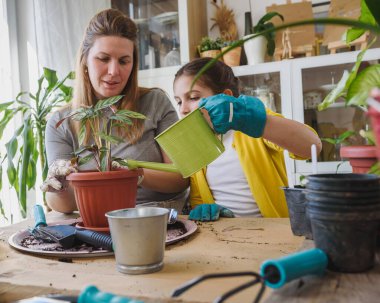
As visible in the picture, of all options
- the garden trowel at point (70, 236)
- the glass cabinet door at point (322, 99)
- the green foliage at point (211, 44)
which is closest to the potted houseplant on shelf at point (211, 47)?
the green foliage at point (211, 44)

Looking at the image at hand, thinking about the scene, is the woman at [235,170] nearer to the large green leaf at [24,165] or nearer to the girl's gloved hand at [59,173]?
the girl's gloved hand at [59,173]

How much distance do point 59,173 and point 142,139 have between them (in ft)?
1.79

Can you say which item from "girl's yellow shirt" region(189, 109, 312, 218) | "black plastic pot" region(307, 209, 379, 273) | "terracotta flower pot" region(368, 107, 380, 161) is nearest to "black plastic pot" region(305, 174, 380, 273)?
"black plastic pot" region(307, 209, 379, 273)

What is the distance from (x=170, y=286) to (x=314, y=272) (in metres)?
0.20

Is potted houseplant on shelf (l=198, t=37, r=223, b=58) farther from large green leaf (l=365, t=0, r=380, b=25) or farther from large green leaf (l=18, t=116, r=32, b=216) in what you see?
large green leaf (l=365, t=0, r=380, b=25)

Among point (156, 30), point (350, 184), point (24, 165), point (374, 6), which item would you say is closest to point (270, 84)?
point (156, 30)

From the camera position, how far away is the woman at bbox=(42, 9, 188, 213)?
1327 mm

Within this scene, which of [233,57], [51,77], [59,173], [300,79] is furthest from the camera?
[233,57]

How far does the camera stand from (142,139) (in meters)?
1.40

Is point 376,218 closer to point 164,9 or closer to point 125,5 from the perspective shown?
point 164,9

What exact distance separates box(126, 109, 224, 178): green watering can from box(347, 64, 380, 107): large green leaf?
10.6 inches

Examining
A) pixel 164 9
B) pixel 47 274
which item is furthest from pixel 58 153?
pixel 164 9

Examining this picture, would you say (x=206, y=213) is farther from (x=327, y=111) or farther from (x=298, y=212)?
(x=327, y=111)

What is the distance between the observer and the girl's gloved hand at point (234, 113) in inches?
31.8
